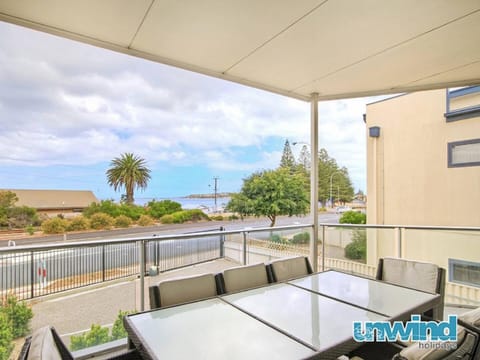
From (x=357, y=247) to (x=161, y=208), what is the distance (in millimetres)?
3417

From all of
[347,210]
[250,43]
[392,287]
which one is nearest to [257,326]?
[392,287]

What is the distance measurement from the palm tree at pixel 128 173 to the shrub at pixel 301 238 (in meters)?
2.87

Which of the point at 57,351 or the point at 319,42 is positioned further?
the point at 319,42

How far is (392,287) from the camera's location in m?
2.15

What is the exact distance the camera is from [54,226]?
3.87 metres

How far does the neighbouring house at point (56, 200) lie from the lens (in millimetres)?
4043

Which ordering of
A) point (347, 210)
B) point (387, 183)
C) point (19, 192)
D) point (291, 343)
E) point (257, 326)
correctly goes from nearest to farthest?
point (291, 343) → point (257, 326) → point (19, 192) → point (387, 183) → point (347, 210)

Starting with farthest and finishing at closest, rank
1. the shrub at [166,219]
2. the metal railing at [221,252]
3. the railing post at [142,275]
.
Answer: the shrub at [166,219]
the railing post at [142,275]
the metal railing at [221,252]

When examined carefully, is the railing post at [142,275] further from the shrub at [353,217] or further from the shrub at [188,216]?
the shrub at [353,217]

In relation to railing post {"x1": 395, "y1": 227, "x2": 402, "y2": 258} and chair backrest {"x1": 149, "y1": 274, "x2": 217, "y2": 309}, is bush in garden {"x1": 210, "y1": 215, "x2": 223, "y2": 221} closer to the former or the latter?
railing post {"x1": 395, "y1": 227, "x2": 402, "y2": 258}

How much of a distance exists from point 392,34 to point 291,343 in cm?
247

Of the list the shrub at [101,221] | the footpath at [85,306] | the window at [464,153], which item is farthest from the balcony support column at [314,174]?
the window at [464,153]

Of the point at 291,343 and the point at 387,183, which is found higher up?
the point at 387,183

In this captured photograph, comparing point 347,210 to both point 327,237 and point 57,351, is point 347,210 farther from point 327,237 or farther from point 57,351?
point 57,351
